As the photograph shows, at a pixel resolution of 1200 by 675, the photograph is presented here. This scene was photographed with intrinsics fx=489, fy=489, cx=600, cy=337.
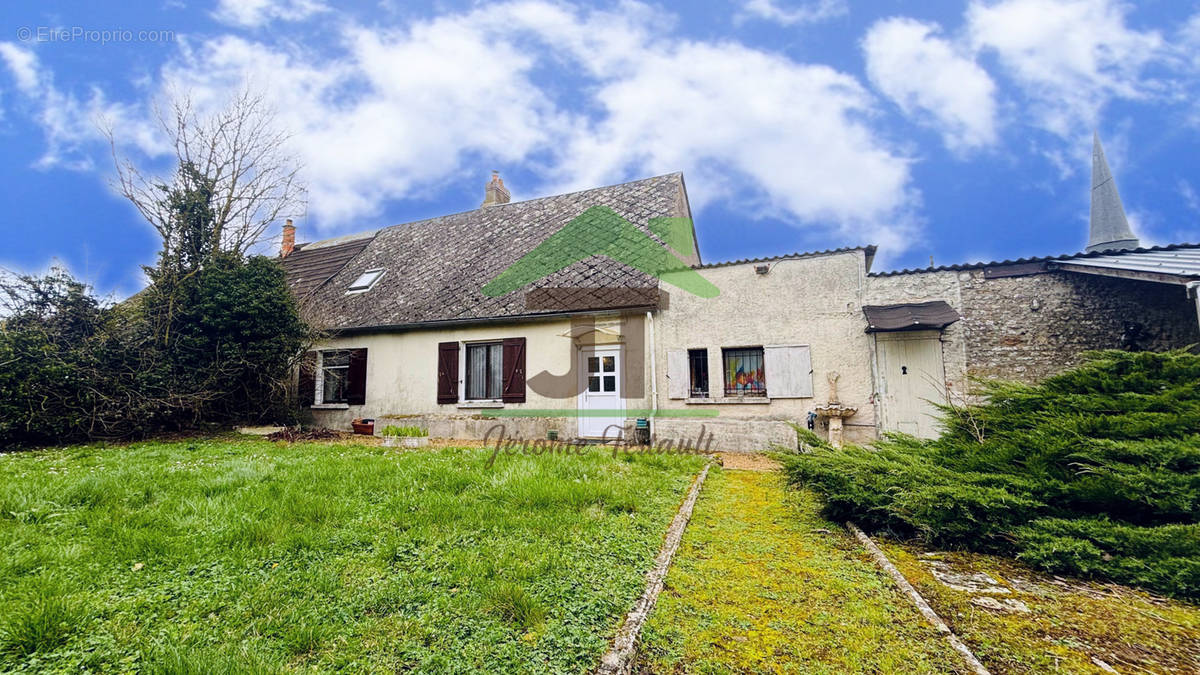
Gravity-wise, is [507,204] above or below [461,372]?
above

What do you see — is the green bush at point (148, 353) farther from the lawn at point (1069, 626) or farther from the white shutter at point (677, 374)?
the lawn at point (1069, 626)

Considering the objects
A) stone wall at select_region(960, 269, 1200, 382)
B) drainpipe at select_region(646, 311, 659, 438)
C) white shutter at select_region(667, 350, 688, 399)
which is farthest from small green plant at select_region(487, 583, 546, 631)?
stone wall at select_region(960, 269, 1200, 382)

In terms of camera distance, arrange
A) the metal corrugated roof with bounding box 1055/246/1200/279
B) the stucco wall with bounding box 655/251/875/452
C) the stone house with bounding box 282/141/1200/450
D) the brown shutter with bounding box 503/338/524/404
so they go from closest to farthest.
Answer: the metal corrugated roof with bounding box 1055/246/1200/279, the stone house with bounding box 282/141/1200/450, the stucco wall with bounding box 655/251/875/452, the brown shutter with bounding box 503/338/524/404

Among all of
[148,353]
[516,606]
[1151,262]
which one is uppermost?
[1151,262]

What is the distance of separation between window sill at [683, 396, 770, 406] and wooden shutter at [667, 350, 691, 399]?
23 centimetres

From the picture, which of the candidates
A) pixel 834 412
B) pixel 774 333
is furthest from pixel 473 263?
pixel 834 412

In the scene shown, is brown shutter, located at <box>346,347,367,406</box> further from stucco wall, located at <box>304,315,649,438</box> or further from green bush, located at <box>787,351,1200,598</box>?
green bush, located at <box>787,351,1200,598</box>

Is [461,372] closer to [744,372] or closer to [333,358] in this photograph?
[333,358]

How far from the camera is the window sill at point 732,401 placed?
9.62 metres

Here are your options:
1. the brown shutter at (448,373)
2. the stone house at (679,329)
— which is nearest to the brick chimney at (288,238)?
the stone house at (679,329)

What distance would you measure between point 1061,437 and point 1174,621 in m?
1.22

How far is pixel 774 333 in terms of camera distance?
31.7 feet

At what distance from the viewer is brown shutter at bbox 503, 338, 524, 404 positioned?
35.8 feet

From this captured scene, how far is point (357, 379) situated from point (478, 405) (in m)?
3.55
